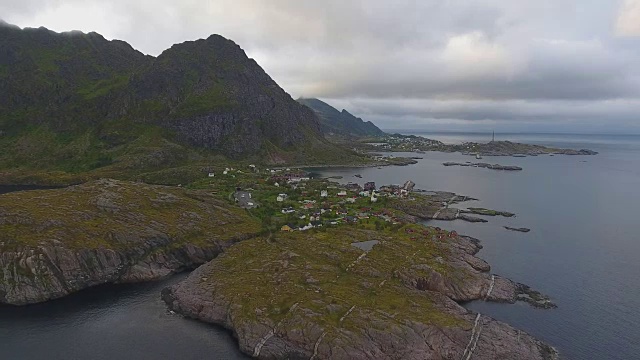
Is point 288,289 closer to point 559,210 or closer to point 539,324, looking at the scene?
point 539,324

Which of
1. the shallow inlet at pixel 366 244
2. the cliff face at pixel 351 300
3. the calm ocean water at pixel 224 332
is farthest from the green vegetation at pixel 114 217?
the shallow inlet at pixel 366 244

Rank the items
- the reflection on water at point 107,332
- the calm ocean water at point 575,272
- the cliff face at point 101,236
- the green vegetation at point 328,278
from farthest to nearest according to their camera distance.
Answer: the cliff face at point 101,236 → the calm ocean water at point 575,272 → the green vegetation at point 328,278 → the reflection on water at point 107,332

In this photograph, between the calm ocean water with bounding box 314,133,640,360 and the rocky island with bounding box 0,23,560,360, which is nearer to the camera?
the rocky island with bounding box 0,23,560,360

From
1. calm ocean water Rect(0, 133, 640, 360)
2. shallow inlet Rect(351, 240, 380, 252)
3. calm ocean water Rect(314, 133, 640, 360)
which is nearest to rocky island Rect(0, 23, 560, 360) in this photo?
shallow inlet Rect(351, 240, 380, 252)

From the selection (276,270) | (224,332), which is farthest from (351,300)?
(224,332)

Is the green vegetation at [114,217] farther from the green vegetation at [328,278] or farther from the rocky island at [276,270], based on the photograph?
the green vegetation at [328,278]

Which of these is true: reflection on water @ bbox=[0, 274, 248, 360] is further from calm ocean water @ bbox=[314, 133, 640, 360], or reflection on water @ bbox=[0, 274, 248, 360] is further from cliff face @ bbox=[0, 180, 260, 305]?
calm ocean water @ bbox=[314, 133, 640, 360]
